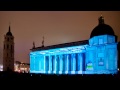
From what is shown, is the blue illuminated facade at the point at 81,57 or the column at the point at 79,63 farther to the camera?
the column at the point at 79,63

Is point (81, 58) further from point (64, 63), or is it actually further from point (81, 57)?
point (64, 63)

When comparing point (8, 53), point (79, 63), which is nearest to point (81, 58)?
point (79, 63)

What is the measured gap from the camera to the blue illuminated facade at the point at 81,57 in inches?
1708

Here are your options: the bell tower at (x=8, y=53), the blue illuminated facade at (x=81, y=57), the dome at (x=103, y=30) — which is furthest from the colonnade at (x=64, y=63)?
the bell tower at (x=8, y=53)

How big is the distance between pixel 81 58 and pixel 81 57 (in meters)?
0.25

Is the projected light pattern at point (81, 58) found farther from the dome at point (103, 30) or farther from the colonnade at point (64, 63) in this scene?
the dome at point (103, 30)

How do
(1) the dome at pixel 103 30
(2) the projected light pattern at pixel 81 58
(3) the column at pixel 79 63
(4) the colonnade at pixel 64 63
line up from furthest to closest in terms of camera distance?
1. (4) the colonnade at pixel 64 63
2. (3) the column at pixel 79 63
3. (1) the dome at pixel 103 30
4. (2) the projected light pattern at pixel 81 58

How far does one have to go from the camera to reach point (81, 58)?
51750mm

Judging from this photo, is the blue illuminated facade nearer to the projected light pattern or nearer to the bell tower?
the projected light pattern

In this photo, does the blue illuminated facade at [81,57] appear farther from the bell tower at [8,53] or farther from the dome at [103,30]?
the bell tower at [8,53]

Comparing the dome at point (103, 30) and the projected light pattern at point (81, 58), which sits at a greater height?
the dome at point (103, 30)

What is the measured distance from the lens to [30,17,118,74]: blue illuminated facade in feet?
142

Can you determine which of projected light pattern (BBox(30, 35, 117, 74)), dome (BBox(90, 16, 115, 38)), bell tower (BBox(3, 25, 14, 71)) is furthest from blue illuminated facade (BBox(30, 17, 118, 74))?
bell tower (BBox(3, 25, 14, 71))

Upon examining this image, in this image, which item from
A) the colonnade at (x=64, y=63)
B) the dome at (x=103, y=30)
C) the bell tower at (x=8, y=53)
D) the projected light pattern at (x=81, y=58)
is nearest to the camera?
the projected light pattern at (x=81, y=58)
